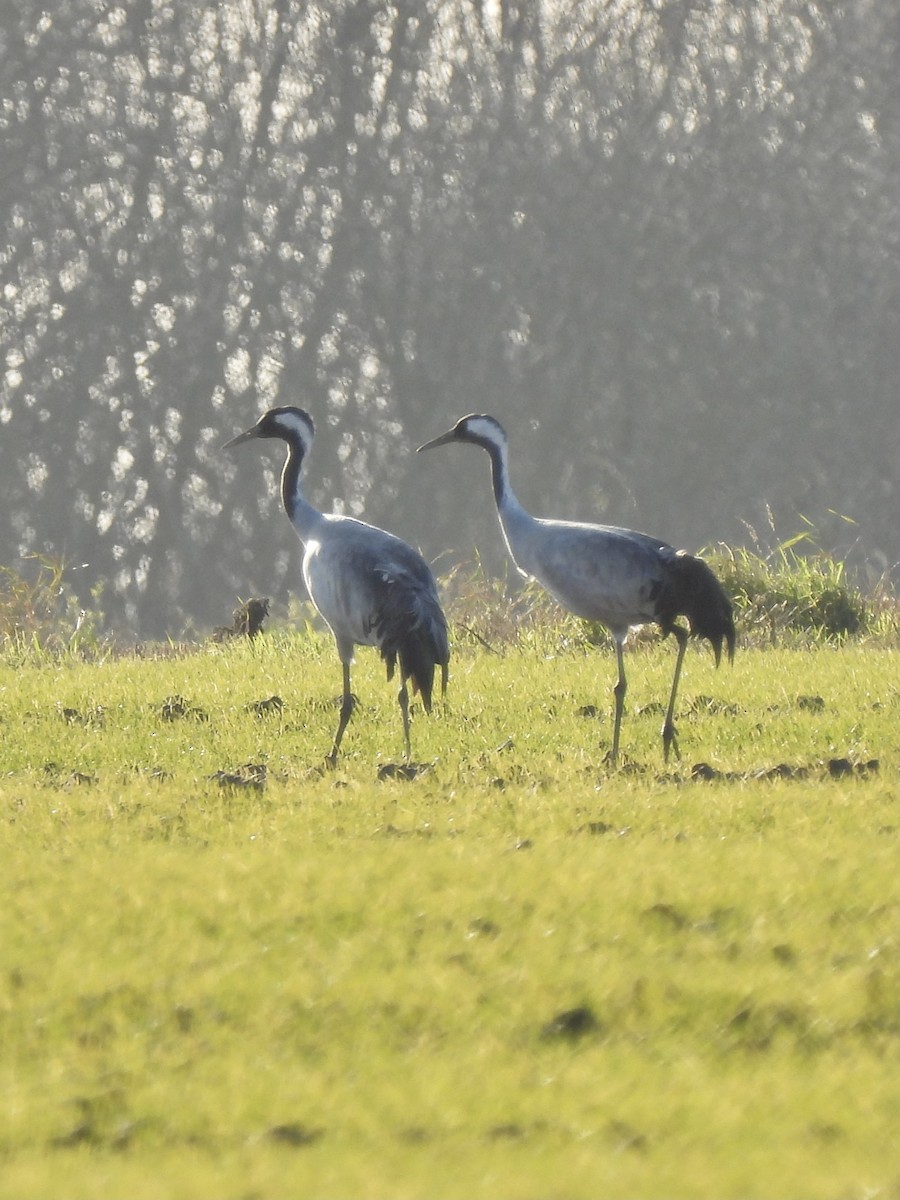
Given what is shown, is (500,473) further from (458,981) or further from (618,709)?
(458,981)

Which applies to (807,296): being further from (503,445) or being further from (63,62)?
(503,445)

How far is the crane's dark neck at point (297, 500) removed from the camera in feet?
37.6

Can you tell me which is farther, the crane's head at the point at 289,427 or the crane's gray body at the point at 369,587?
the crane's head at the point at 289,427

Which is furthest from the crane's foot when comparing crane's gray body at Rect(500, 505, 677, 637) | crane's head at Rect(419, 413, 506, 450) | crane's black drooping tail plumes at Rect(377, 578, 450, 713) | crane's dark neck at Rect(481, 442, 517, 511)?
crane's head at Rect(419, 413, 506, 450)

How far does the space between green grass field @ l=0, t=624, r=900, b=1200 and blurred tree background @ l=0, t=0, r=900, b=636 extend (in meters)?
25.4

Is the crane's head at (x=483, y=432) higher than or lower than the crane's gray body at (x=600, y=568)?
higher

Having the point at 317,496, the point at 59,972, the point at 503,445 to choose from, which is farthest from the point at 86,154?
the point at 59,972

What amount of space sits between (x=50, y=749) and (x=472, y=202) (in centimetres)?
2837

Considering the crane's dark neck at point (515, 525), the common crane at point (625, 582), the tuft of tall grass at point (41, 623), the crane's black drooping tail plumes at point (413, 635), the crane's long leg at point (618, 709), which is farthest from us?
the tuft of tall grass at point (41, 623)

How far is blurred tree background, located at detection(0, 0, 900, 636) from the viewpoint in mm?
34531

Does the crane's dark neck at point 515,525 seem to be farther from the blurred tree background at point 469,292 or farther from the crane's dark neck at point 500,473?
the blurred tree background at point 469,292

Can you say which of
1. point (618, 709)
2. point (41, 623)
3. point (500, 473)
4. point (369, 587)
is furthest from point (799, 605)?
point (41, 623)

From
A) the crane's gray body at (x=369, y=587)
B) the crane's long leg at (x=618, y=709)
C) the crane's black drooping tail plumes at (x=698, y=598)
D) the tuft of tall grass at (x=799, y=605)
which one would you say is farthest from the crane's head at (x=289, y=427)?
the tuft of tall grass at (x=799, y=605)

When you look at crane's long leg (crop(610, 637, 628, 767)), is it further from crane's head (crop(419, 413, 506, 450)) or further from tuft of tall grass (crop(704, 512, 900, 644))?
tuft of tall grass (crop(704, 512, 900, 644))
